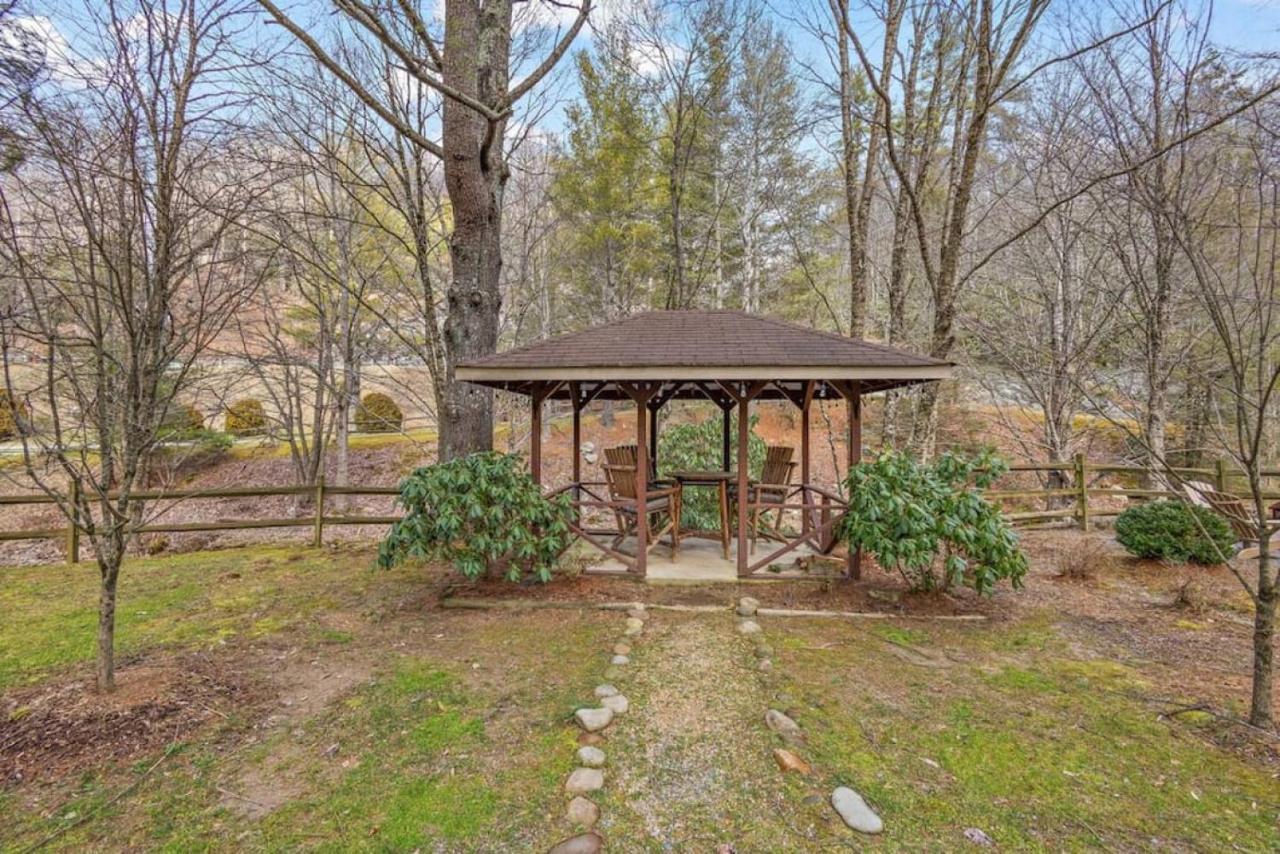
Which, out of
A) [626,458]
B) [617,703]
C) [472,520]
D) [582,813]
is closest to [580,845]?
[582,813]

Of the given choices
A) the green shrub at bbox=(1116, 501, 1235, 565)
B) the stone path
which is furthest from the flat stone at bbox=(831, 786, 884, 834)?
the green shrub at bbox=(1116, 501, 1235, 565)

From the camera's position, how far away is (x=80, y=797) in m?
2.15

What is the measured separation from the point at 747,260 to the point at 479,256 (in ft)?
26.5

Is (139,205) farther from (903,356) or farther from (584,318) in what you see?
(584,318)

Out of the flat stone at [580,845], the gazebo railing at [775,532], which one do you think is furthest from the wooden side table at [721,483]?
the flat stone at [580,845]

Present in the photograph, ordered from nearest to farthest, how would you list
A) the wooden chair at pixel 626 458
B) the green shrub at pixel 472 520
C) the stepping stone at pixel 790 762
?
the stepping stone at pixel 790 762, the green shrub at pixel 472 520, the wooden chair at pixel 626 458

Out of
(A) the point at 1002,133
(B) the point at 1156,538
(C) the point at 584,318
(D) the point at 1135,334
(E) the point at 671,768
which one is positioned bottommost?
(E) the point at 671,768

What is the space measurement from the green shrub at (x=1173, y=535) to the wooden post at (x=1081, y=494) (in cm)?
158

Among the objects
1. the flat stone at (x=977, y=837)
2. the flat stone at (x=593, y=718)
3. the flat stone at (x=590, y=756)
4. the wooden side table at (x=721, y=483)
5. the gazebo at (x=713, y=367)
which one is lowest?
the flat stone at (x=977, y=837)

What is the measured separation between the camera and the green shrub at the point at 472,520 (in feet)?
13.8

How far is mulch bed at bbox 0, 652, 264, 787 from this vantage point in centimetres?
238

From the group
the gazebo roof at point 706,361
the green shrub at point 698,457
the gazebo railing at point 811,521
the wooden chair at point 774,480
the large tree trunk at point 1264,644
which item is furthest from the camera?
the green shrub at point 698,457

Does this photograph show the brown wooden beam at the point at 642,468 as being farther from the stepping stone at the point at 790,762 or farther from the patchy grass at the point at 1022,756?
the stepping stone at the point at 790,762

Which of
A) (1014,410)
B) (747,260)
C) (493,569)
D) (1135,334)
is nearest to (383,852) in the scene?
(493,569)
